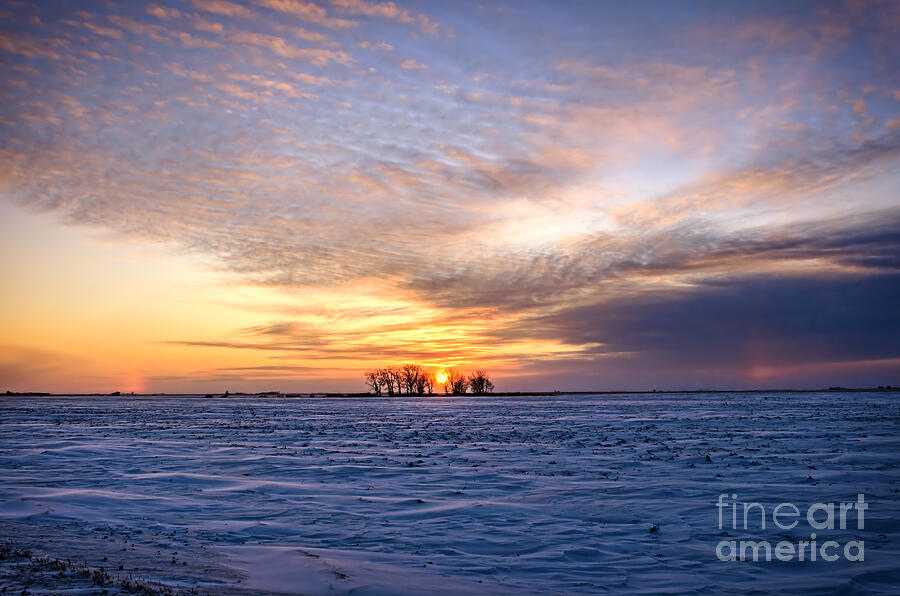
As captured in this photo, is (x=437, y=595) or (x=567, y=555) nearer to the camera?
(x=437, y=595)

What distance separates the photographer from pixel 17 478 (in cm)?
1762

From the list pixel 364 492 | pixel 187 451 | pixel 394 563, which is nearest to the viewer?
pixel 394 563

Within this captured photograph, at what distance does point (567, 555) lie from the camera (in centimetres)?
1013

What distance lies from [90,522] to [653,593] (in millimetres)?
11642

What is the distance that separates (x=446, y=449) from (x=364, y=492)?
1043cm

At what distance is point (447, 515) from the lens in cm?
1311

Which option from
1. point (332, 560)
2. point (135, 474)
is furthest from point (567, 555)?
point (135, 474)

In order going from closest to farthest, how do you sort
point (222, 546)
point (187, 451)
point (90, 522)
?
1. point (222, 546)
2. point (90, 522)
3. point (187, 451)

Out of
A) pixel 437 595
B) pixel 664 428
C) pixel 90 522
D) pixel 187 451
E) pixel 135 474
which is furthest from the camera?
pixel 664 428

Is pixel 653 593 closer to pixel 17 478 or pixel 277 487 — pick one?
pixel 277 487

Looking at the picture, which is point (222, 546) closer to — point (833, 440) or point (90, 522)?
point (90, 522)

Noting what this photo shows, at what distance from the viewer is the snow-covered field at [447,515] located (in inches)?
346

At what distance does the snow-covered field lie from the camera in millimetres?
8797

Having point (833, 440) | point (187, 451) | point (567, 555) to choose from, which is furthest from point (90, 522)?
point (833, 440)
